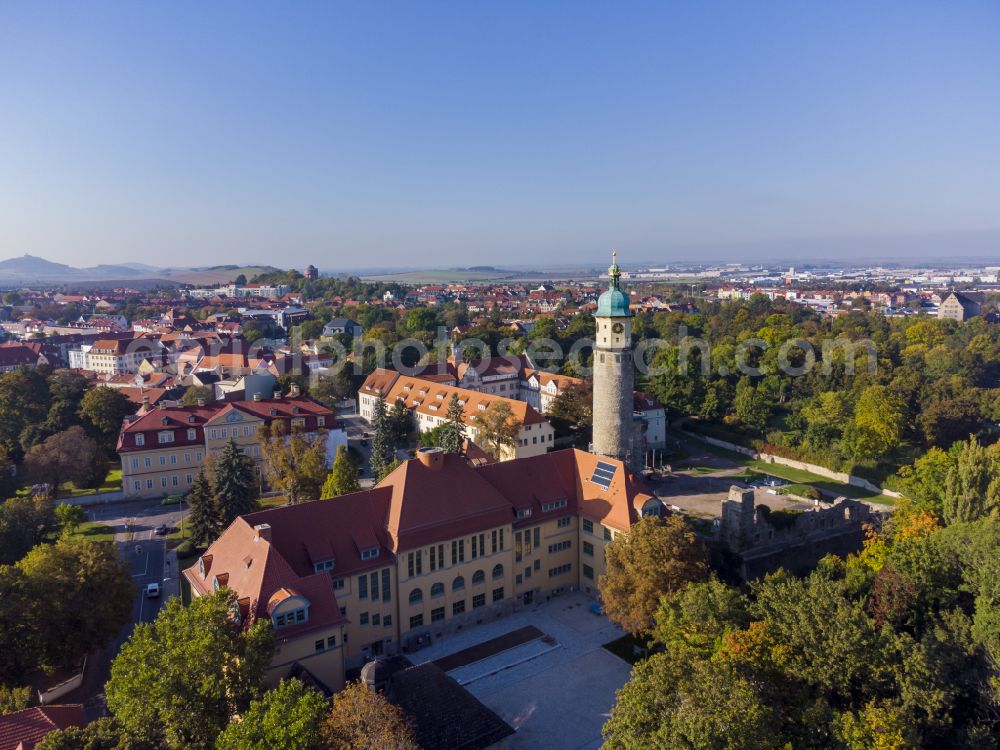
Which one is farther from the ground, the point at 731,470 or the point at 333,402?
the point at 333,402

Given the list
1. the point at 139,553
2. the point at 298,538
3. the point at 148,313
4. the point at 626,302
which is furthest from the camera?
the point at 148,313

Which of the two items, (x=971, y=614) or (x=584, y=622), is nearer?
(x=971, y=614)

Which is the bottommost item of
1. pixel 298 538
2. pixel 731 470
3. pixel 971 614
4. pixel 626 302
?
pixel 731 470

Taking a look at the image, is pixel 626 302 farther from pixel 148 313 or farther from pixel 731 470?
pixel 148 313

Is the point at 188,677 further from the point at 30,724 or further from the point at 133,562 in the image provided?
the point at 133,562

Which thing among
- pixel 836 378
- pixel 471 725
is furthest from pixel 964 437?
pixel 471 725

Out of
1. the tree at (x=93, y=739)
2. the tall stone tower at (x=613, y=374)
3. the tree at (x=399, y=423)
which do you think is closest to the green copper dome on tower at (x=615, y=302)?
the tall stone tower at (x=613, y=374)
